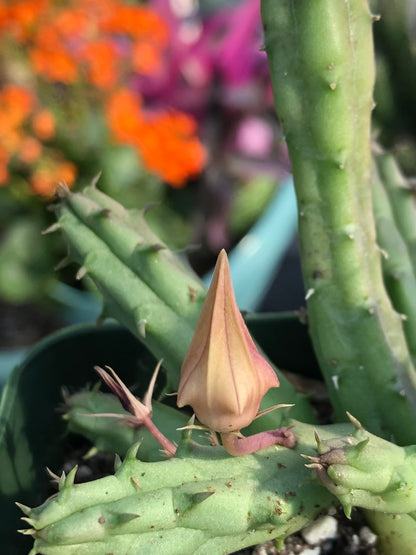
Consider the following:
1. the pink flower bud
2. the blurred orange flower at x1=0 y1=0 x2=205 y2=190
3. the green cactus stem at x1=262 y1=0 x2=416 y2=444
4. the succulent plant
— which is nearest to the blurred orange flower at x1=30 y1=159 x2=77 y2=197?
the blurred orange flower at x1=0 y1=0 x2=205 y2=190

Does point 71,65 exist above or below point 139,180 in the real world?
above

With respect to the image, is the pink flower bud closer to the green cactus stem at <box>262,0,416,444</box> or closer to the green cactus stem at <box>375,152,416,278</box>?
the green cactus stem at <box>262,0,416,444</box>

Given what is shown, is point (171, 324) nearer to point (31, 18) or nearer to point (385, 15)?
point (385, 15)

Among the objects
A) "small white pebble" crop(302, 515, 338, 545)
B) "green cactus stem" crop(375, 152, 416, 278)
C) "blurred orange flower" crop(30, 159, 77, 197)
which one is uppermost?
"green cactus stem" crop(375, 152, 416, 278)

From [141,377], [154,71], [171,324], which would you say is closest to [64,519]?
[171,324]

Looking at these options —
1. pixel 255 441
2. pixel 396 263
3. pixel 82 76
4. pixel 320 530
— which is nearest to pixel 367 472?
pixel 255 441

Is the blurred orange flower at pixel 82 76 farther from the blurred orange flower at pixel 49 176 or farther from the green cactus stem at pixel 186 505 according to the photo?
the green cactus stem at pixel 186 505
